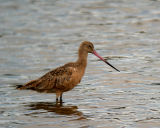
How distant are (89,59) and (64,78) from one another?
4.00 metres

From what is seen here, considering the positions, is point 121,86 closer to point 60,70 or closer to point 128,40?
point 60,70

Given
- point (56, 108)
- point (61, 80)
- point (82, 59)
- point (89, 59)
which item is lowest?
point (56, 108)

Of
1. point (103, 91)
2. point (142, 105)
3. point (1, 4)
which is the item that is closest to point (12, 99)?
point (103, 91)

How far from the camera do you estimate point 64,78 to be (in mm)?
9938

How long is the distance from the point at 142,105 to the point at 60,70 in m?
1.66

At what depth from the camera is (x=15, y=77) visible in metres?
12.3

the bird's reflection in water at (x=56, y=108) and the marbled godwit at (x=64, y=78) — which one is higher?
the marbled godwit at (x=64, y=78)

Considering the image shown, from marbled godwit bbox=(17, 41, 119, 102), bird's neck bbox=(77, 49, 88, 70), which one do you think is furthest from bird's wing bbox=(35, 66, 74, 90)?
bird's neck bbox=(77, 49, 88, 70)

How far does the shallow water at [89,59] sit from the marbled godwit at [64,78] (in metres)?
0.26

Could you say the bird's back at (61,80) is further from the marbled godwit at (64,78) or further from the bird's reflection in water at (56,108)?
the bird's reflection in water at (56,108)

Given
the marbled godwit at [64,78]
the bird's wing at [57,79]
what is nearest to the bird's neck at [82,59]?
the marbled godwit at [64,78]

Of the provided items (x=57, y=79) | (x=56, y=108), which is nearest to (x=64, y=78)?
(x=57, y=79)

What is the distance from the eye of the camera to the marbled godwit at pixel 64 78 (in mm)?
9914

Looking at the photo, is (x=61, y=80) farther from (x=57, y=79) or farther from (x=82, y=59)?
(x=82, y=59)
